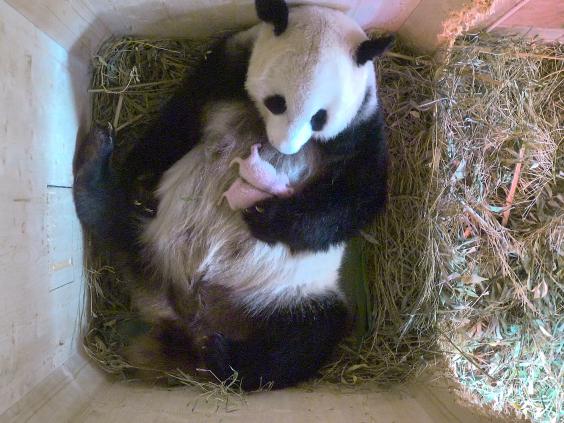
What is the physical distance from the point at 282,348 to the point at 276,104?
3.60 ft

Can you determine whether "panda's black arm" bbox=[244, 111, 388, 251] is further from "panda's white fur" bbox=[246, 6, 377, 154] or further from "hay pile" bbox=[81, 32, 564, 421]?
"hay pile" bbox=[81, 32, 564, 421]

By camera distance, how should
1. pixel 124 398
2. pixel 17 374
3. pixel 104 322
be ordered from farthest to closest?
pixel 104 322 < pixel 124 398 < pixel 17 374

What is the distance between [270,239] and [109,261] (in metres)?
0.87

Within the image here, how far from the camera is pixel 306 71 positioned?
179cm

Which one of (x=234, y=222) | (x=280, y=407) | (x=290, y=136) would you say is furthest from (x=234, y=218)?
(x=280, y=407)

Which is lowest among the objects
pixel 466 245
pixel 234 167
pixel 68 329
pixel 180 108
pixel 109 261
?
pixel 68 329

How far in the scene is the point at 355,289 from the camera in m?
2.85

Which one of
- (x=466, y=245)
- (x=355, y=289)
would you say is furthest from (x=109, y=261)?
(x=466, y=245)

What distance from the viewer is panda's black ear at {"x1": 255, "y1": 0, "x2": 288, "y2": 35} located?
1860mm

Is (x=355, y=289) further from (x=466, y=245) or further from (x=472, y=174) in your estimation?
(x=472, y=174)

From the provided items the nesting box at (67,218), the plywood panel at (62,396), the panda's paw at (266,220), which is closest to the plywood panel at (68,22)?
the nesting box at (67,218)

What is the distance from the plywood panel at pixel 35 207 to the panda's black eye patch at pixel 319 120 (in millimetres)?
1052

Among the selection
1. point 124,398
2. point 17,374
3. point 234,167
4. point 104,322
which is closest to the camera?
point 17,374

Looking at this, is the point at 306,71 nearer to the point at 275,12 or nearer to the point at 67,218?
the point at 275,12
